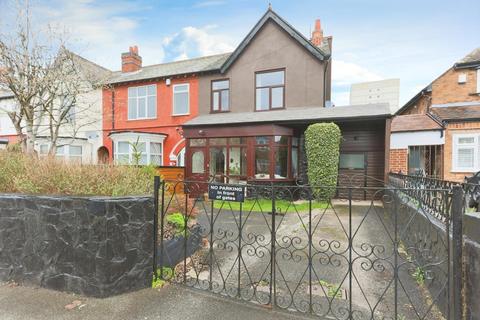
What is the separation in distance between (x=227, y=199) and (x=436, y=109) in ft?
51.3

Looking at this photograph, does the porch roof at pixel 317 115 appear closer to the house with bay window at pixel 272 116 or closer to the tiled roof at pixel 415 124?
the house with bay window at pixel 272 116

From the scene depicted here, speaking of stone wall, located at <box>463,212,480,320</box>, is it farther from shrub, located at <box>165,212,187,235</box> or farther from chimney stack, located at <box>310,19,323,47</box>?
chimney stack, located at <box>310,19,323,47</box>

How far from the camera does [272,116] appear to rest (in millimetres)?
11117

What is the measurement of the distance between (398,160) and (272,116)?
6022mm

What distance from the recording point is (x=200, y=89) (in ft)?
46.3

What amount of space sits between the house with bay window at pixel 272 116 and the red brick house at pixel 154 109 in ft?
3.47

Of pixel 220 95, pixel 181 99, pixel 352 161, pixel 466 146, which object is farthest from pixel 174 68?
pixel 466 146

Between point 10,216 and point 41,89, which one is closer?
point 10,216

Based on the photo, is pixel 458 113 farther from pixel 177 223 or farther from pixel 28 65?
pixel 28 65

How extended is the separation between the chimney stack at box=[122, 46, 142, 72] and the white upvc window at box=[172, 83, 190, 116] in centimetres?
495

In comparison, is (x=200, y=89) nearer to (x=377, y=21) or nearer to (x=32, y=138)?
(x=32, y=138)

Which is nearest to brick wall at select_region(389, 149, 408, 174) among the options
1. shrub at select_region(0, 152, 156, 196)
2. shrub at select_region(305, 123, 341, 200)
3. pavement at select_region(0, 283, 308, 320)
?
shrub at select_region(305, 123, 341, 200)

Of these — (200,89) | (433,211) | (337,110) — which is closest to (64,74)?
(200,89)

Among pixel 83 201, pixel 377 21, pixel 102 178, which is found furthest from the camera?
pixel 377 21
